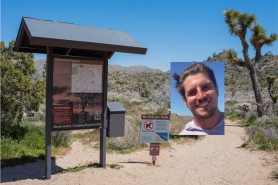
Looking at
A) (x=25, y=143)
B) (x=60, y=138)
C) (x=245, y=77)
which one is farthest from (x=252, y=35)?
(x=245, y=77)

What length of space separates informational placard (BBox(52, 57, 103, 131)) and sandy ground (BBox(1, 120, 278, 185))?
3.74ft

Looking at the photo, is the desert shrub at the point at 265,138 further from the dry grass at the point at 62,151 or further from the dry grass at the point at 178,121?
Result: the dry grass at the point at 62,151

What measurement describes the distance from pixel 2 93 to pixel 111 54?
4.48m

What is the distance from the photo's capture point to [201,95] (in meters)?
8.73

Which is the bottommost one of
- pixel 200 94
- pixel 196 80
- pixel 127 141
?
pixel 127 141

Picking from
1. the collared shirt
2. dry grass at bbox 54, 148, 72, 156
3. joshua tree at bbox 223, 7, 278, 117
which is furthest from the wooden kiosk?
joshua tree at bbox 223, 7, 278, 117

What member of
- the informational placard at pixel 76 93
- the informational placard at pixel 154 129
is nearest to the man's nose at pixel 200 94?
the informational placard at pixel 154 129

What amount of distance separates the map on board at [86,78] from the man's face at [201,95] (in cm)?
A: 404

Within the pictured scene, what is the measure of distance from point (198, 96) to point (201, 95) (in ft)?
0.37

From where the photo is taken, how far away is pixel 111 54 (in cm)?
A: 625

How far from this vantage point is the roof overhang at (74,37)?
458 cm

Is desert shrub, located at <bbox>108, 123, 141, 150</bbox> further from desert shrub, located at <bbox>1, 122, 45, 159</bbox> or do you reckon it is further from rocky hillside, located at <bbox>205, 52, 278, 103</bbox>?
rocky hillside, located at <bbox>205, 52, 278, 103</bbox>

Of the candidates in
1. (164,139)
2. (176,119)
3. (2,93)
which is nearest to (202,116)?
(176,119)

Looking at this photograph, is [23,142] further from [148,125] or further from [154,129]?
[154,129]
